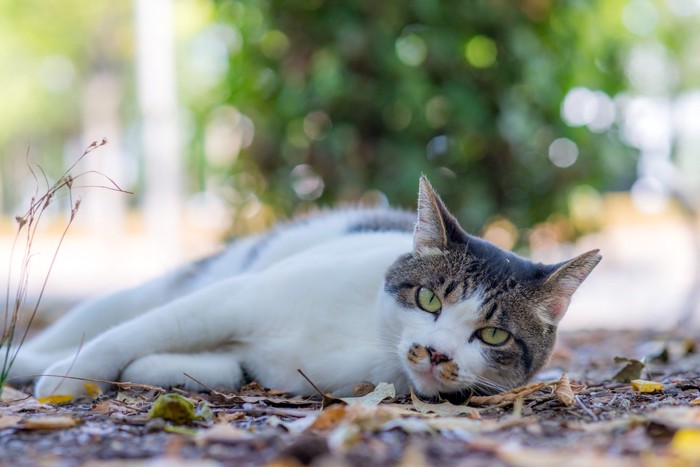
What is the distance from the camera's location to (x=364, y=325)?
308 cm

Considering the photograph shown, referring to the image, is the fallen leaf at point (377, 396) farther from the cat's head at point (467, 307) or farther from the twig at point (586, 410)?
the twig at point (586, 410)

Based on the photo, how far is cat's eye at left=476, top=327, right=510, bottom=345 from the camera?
267 centimetres

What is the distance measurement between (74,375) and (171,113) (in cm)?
833

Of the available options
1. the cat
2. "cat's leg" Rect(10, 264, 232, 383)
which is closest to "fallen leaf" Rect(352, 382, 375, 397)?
the cat

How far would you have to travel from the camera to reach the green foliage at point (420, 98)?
5.54 meters

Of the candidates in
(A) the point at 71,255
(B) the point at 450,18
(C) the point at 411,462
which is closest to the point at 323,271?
(C) the point at 411,462

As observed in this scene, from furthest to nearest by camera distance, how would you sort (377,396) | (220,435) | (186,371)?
(186,371), (377,396), (220,435)

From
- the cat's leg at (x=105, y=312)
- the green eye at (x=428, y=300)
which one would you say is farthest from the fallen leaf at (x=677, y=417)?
the cat's leg at (x=105, y=312)

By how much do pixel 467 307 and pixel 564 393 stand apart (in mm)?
430

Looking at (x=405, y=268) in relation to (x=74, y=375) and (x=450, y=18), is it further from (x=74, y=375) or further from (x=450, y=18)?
(x=450, y=18)

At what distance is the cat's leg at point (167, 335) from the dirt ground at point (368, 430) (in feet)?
0.55

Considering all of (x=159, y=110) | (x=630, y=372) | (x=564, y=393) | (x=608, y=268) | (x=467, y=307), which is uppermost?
(x=159, y=110)

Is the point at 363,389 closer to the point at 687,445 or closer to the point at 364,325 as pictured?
the point at 364,325

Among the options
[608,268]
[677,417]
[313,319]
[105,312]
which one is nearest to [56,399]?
[313,319]
